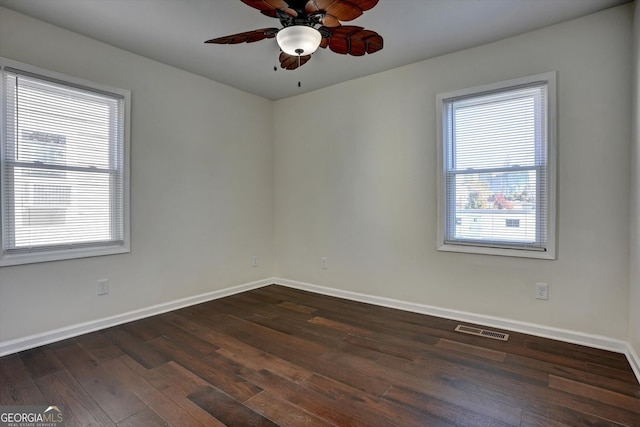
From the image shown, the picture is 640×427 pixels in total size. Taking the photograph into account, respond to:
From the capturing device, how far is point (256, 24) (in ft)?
8.81

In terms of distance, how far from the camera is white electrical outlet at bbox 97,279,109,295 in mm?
3029

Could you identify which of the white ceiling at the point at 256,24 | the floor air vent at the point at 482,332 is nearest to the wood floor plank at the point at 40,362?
the white ceiling at the point at 256,24

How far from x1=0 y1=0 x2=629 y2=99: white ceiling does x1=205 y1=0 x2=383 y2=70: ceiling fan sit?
586 millimetres

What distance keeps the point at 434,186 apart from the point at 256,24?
2153 millimetres

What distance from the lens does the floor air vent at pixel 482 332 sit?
281 centimetres

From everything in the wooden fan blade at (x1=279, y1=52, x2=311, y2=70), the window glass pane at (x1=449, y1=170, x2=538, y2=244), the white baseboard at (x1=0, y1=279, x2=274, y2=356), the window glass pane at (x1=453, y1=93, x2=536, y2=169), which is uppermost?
the wooden fan blade at (x1=279, y1=52, x2=311, y2=70)

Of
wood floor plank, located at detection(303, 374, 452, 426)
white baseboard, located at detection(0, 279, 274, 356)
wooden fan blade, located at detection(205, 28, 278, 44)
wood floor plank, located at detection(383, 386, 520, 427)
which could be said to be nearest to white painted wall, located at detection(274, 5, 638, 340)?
white baseboard, located at detection(0, 279, 274, 356)

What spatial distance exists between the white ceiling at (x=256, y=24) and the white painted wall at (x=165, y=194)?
211mm

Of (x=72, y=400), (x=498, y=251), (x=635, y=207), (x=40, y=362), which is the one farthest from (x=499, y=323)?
(x=40, y=362)

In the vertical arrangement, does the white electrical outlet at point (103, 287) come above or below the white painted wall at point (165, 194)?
below

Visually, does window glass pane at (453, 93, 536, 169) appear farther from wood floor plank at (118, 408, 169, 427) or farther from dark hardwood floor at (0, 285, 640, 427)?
wood floor plank at (118, 408, 169, 427)

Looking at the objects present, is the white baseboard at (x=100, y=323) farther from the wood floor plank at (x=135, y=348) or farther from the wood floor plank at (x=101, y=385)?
the wood floor plank at (x=101, y=385)

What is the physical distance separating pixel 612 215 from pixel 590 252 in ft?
1.04

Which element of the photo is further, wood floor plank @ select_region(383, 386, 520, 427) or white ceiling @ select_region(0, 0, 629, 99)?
white ceiling @ select_region(0, 0, 629, 99)
